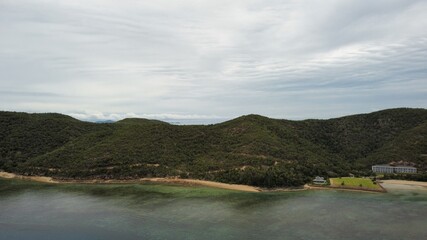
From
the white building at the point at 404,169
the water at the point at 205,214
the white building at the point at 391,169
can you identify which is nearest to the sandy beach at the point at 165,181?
the water at the point at 205,214

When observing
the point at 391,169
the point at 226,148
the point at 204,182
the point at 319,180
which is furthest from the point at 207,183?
the point at 391,169

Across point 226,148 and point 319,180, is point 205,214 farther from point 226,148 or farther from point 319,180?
point 226,148

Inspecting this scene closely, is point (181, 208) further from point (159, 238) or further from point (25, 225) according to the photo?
point (25, 225)

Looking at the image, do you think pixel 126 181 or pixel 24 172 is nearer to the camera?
pixel 126 181

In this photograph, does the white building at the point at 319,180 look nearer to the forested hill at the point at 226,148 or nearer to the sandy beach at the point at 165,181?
the forested hill at the point at 226,148

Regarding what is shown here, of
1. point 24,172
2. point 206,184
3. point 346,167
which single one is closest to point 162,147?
point 206,184

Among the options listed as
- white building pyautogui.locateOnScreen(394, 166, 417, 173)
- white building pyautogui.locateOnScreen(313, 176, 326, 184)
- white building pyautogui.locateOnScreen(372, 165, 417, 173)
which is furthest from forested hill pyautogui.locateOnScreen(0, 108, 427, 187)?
white building pyautogui.locateOnScreen(394, 166, 417, 173)

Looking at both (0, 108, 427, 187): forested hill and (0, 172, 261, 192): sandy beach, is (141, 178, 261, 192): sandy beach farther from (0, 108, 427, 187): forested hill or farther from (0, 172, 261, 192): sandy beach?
(0, 108, 427, 187): forested hill
